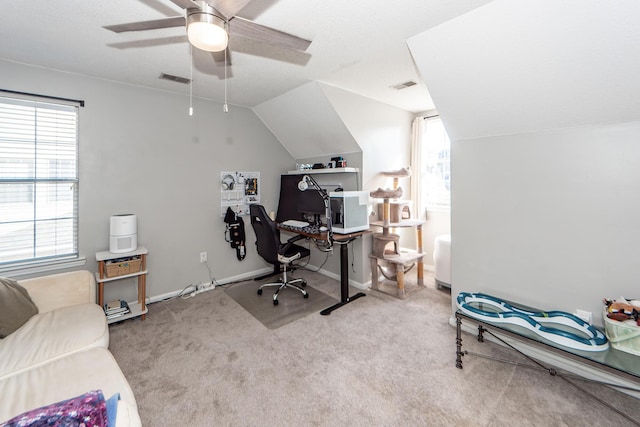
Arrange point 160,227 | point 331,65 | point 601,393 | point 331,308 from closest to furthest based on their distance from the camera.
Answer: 1. point 601,393
2. point 331,65
3. point 331,308
4. point 160,227

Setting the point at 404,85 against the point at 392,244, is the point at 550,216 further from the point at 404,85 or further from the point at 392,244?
the point at 404,85

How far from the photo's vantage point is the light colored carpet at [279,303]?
2.79 metres

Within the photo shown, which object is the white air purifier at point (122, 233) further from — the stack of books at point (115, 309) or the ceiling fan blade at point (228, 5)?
the ceiling fan blade at point (228, 5)

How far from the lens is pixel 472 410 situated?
164 centimetres

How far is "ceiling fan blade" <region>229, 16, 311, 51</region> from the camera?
4.36 ft

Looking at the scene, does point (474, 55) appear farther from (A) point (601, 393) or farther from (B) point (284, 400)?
(B) point (284, 400)

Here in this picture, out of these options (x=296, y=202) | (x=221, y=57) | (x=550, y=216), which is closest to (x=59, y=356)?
(x=221, y=57)

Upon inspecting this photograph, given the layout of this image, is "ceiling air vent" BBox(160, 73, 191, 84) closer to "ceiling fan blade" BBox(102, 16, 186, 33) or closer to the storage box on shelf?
"ceiling fan blade" BBox(102, 16, 186, 33)

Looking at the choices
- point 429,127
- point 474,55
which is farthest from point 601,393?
point 429,127

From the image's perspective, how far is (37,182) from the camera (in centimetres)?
252

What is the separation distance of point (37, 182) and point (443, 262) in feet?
14.1

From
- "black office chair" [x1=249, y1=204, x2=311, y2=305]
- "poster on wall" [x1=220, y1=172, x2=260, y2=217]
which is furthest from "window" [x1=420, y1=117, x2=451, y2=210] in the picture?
"poster on wall" [x1=220, y1=172, x2=260, y2=217]

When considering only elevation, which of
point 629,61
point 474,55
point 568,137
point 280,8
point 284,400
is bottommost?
point 284,400

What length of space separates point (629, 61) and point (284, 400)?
2.79 metres
